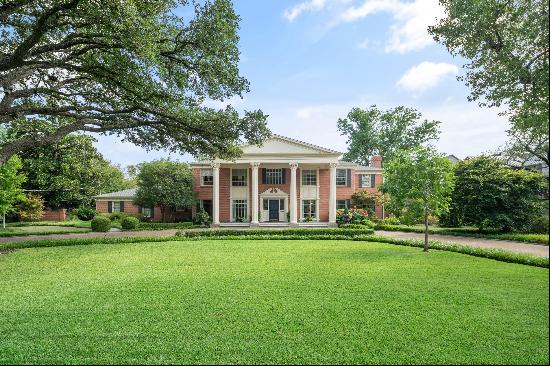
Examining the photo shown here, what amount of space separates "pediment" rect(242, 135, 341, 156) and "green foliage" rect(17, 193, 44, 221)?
2221 cm

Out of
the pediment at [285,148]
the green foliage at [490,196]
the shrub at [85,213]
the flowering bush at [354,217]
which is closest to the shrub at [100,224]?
the shrub at [85,213]

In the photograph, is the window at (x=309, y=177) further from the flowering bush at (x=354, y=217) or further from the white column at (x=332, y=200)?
the flowering bush at (x=354, y=217)

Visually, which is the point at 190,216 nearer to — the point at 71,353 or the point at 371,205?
the point at 371,205

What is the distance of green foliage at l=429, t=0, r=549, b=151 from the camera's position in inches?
90.0

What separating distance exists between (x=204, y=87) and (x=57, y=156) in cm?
3273

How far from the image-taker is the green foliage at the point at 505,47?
2285 millimetres

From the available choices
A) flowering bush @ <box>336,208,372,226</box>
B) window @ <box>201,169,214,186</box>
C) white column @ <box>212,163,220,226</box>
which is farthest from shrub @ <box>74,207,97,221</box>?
flowering bush @ <box>336,208,372,226</box>

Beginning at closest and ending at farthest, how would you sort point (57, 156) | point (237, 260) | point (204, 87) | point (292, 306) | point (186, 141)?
point (292, 306), point (237, 260), point (204, 87), point (186, 141), point (57, 156)

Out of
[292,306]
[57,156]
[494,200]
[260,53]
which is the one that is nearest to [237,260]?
[292,306]

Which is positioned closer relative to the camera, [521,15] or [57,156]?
[521,15]

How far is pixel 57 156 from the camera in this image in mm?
38375

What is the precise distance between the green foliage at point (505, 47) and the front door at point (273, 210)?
2860cm

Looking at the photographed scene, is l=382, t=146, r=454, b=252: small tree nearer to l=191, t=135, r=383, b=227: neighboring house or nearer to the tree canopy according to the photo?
the tree canopy

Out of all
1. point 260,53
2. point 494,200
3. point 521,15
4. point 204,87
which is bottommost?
point 494,200
